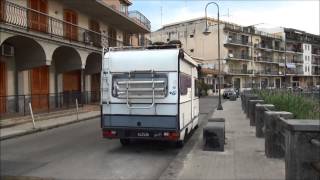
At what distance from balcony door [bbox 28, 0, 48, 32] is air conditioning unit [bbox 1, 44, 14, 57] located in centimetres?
158

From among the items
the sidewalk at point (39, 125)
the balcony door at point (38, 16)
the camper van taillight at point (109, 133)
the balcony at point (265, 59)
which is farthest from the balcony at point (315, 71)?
the camper van taillight at point (109, 133)

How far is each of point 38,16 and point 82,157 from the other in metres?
15.9

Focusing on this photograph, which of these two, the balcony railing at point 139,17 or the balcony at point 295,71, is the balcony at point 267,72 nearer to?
the balcony at point 295,71

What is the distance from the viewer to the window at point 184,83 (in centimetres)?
1248

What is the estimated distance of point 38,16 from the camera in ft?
85.4

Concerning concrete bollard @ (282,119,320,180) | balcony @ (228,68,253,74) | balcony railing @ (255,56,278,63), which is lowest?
concrete bollard @ (282,119,320,180)

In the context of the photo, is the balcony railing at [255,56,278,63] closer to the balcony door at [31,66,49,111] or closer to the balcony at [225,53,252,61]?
the balcony at [225,53,252,61]

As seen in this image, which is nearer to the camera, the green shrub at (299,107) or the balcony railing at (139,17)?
the green shrub at (299,107)

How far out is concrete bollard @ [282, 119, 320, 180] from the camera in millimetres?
6277

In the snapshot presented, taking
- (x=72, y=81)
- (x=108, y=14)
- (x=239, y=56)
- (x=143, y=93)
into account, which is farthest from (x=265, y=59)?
(x=143, y=93)

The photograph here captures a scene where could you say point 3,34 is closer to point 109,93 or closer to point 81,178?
point 109,93

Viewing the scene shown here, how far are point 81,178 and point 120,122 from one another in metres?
3.28

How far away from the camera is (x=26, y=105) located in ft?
78.7

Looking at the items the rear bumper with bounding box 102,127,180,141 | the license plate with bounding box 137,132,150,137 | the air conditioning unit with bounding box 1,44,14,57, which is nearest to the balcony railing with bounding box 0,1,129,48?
the air conditioning unit with bounding box 1,44,14,57
